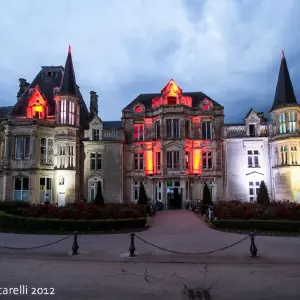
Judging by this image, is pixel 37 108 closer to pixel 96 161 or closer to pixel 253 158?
pixel 96 161

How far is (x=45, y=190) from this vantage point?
1407 inches

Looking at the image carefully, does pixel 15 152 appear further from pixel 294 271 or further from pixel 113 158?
pixel 294 271

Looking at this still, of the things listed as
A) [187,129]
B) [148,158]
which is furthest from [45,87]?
[187,129]

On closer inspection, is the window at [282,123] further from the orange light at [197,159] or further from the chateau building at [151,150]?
the orange light at [197,159]

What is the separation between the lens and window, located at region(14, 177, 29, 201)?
34.9 meters

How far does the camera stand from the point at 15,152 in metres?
35.6

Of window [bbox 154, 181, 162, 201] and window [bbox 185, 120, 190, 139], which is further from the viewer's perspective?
window [bbox 185, 120, 190, 139]

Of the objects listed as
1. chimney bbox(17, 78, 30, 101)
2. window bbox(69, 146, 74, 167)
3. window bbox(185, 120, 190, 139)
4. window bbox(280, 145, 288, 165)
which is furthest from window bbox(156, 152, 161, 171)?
chimney bbox(17, 78, 30, 101)

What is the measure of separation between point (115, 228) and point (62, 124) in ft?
65.5

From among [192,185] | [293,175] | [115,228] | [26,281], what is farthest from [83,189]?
[26,281]

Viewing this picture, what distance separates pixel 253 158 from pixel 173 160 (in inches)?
386

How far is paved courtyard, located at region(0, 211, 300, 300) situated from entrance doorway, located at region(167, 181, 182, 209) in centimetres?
1966

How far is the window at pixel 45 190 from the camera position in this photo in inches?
1398

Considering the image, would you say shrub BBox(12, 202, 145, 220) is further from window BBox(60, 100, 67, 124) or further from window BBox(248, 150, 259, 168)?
window BBox(248, 150, 259, 168)
